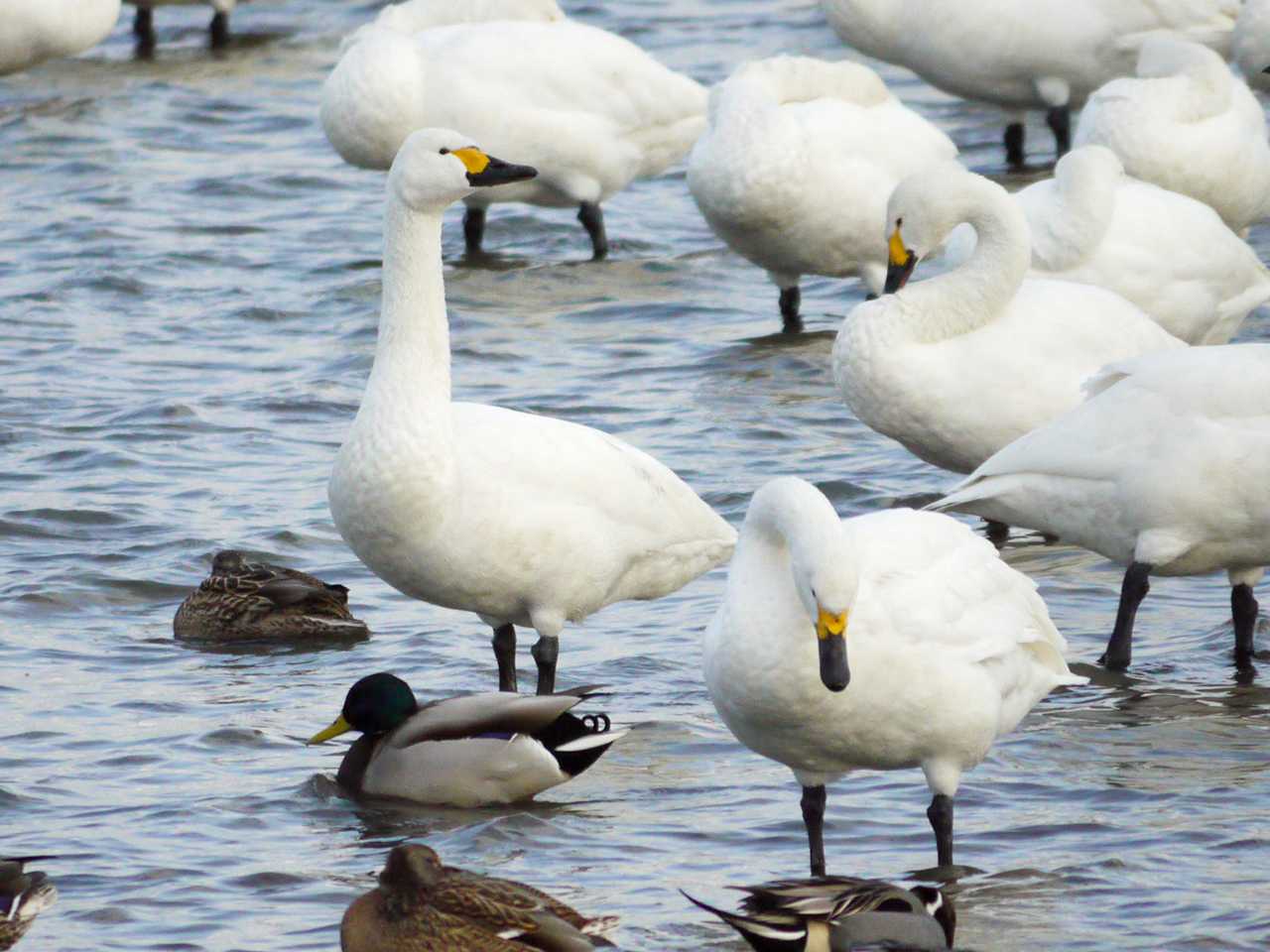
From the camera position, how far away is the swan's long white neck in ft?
31.4

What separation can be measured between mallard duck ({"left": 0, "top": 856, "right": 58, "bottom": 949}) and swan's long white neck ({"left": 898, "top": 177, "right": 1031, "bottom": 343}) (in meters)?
4.50

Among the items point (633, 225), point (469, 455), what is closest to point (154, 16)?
point (633, 225)

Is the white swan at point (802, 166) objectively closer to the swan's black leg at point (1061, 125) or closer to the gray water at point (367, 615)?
the gray water at point (367, 615)

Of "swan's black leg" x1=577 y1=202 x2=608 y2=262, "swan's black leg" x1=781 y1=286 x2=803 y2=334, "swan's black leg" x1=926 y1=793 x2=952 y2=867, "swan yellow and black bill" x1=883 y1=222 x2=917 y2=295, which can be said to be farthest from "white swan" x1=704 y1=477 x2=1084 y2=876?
"swan's black leg" x1=577 y1=202 x2=608 y2=262

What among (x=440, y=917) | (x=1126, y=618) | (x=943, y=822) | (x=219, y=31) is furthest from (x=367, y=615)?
(x=219, y=31)

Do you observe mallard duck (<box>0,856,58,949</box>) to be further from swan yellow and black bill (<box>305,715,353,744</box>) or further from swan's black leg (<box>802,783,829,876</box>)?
swan's black leg (<box>802,783,829,876</box>)

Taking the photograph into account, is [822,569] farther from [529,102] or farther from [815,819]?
[529,102]

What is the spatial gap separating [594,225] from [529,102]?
807 mm

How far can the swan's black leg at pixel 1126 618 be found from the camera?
833 cm

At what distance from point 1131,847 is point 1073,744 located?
874 mm

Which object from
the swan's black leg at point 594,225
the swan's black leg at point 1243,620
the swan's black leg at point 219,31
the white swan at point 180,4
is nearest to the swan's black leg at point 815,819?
the swan's black leg at point 1243,620

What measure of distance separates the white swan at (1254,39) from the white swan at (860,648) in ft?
25.4

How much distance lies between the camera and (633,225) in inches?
605

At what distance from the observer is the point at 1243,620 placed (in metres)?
8.45
